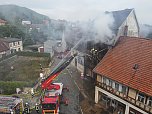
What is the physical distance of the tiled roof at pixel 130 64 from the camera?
18328mm

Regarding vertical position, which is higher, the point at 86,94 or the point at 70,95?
the point at 86,94

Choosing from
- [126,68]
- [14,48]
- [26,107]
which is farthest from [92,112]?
[14,48]

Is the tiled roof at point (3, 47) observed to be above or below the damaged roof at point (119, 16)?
below

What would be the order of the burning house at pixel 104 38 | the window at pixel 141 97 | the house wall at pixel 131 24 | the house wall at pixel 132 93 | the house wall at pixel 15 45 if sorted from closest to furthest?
the window at pixel 141 97 < the house wall at pixel 132 93 < the burning house at pixel 104 38 < the house wall at pixel 131 24 < the house wall at pixel 15 45

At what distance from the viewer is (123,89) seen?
19812 millimetres

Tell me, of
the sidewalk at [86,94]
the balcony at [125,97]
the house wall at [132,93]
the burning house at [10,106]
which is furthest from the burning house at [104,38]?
the burning house at [10,106]

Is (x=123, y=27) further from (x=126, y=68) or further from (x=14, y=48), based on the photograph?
(x=14, y=48)

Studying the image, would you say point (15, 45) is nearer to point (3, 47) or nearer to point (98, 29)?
point (3, 47)

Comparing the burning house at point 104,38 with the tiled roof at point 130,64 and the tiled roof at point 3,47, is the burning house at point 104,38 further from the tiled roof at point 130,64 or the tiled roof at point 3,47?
the tiled roof at point 3,47

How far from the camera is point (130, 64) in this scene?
20.7 metres

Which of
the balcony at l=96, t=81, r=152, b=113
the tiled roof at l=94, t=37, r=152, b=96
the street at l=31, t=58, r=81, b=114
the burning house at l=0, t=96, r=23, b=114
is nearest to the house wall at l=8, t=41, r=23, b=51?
the street at l=31, t=58, r=81, b=114

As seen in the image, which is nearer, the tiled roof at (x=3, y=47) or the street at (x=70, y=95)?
the street at (x=70, y=95)

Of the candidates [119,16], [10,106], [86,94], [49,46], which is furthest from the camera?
[49,46]

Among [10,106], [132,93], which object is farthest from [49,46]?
[132,93]
